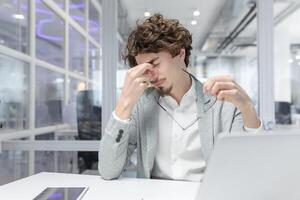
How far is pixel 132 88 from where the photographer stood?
120 cm

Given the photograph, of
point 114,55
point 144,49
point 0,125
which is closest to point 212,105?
point 144,49

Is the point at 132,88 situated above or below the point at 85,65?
below

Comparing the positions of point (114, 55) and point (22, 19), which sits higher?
point (22, 19)

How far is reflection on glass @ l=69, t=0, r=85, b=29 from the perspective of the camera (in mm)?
2820

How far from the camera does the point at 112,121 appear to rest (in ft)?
3.92

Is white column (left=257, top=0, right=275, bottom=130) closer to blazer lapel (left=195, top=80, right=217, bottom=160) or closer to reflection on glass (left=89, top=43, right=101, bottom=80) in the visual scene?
reflection on glass (left=89, top=43, right=101, bottom=80)

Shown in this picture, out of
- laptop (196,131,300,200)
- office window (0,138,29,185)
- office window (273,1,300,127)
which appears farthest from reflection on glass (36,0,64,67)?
laptop (196,131,300,200)

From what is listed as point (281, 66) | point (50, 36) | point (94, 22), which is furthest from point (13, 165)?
point (281, 66)

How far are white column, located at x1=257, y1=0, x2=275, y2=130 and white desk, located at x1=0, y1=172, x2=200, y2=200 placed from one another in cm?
159

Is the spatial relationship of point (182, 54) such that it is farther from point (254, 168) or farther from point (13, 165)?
point (13, 165)

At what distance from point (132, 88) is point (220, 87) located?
308 mm

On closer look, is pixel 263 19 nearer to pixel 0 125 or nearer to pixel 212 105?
pixel 212 105

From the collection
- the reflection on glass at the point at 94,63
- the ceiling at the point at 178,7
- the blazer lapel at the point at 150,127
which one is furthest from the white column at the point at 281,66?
the blazer lapel at the point at 150,127

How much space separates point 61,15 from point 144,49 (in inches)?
74.3
